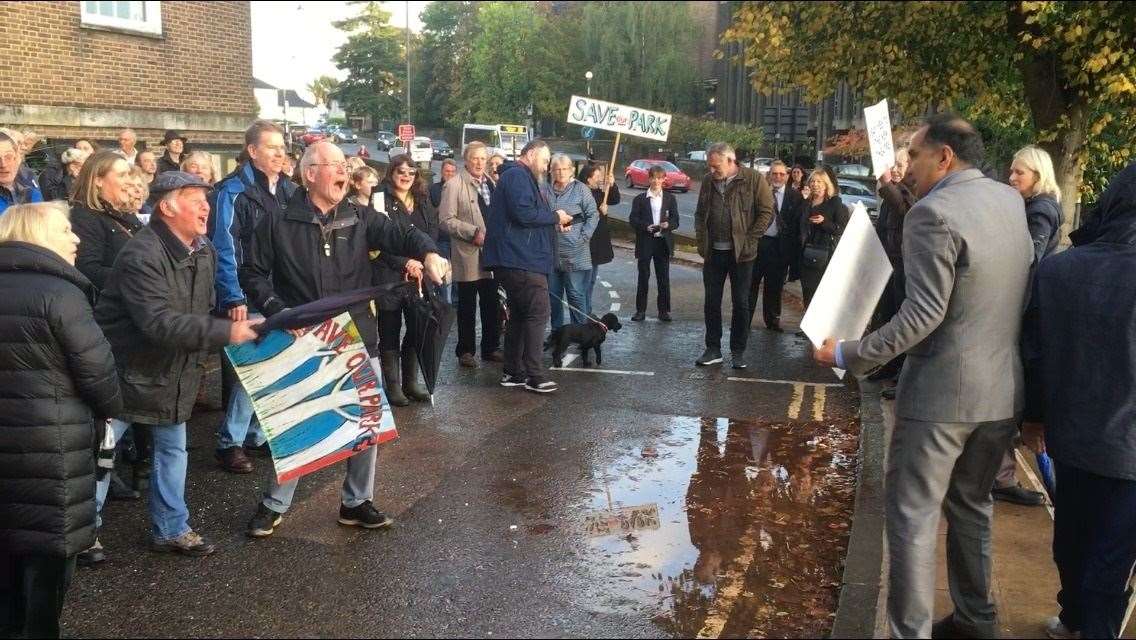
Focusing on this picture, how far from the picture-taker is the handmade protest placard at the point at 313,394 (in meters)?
4.64

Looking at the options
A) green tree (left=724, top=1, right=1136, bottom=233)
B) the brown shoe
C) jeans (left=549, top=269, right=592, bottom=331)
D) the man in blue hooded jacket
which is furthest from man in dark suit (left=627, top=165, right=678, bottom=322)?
the brown shoe

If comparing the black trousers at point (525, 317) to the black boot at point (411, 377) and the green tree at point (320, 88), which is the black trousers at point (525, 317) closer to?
the black boot at point (411, 377)

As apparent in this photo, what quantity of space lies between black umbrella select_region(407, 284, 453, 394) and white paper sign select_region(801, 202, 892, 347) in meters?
2.71

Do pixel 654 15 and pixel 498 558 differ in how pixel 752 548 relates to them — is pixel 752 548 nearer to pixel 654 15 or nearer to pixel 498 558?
pixel 498 558

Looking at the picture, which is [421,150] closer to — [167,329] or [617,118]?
[617,118]

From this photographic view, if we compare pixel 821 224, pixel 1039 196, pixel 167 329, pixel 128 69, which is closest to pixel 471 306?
A: pixel 821 224

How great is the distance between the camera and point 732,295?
29.4 ft

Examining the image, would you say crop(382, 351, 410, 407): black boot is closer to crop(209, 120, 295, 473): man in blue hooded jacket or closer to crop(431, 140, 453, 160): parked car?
crop(209, 120, 295, 473): man in blue hooded jacket

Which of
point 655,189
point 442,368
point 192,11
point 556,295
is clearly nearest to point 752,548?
point 442,368

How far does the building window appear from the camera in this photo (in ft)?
42.0

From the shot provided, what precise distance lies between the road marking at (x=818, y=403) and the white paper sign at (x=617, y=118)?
5444 mm

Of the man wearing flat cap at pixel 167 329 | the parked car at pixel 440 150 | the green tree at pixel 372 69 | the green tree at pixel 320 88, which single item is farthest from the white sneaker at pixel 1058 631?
the green tree at pixel 320 88

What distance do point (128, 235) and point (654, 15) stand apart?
62.3m

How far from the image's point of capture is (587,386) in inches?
330
